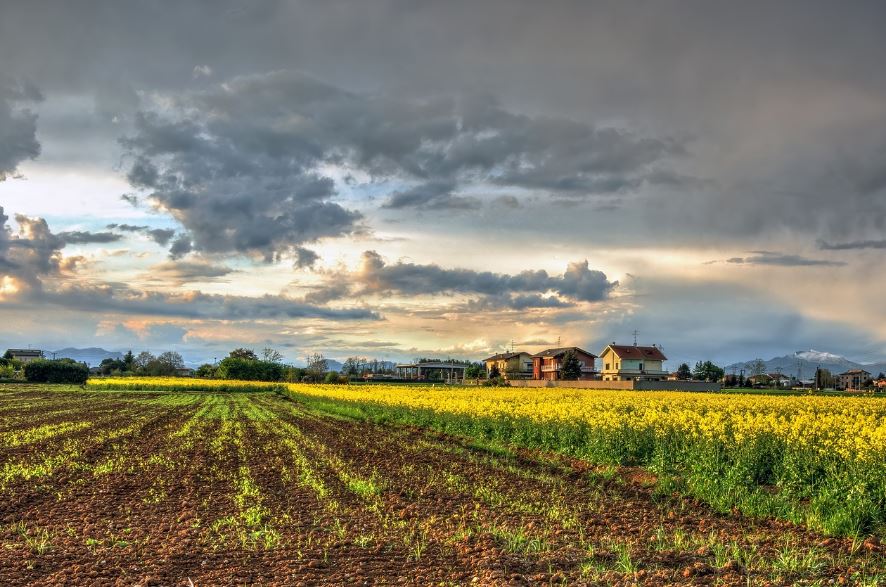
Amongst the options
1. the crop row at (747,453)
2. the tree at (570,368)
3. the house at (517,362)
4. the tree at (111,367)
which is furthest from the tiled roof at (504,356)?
the crop row at (747,453)

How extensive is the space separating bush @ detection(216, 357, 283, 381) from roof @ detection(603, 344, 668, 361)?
62783mm

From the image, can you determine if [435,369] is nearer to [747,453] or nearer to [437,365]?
[437,365]

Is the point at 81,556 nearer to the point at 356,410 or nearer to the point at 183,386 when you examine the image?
the point at 356,410

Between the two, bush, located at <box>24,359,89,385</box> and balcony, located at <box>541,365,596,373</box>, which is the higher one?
balcony, located at <box>541,365,596,373</box>

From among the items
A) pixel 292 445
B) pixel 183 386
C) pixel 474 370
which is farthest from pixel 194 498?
pixel 474 370

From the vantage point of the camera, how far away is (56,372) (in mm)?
105938

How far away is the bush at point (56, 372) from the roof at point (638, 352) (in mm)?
90333

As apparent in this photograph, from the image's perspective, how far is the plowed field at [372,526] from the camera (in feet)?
32.1

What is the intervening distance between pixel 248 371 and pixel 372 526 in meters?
120

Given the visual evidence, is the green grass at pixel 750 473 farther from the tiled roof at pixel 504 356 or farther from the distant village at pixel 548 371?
the tiled roof at pixel 504 356

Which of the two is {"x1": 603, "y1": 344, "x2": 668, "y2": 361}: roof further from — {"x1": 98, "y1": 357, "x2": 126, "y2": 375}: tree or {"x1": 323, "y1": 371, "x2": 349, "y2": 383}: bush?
→ {"x1": 98, "y1": 357, "x2": 126, "y2": 375}: tree

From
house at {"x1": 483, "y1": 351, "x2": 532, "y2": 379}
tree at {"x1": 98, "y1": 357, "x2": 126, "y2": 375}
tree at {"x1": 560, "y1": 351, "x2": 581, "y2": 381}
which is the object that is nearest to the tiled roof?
house at {"x1": 483, "y1": 351, "x2": 532, "y2": 379}

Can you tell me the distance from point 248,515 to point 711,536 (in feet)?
28.1

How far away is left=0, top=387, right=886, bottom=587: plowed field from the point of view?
9.77 m
